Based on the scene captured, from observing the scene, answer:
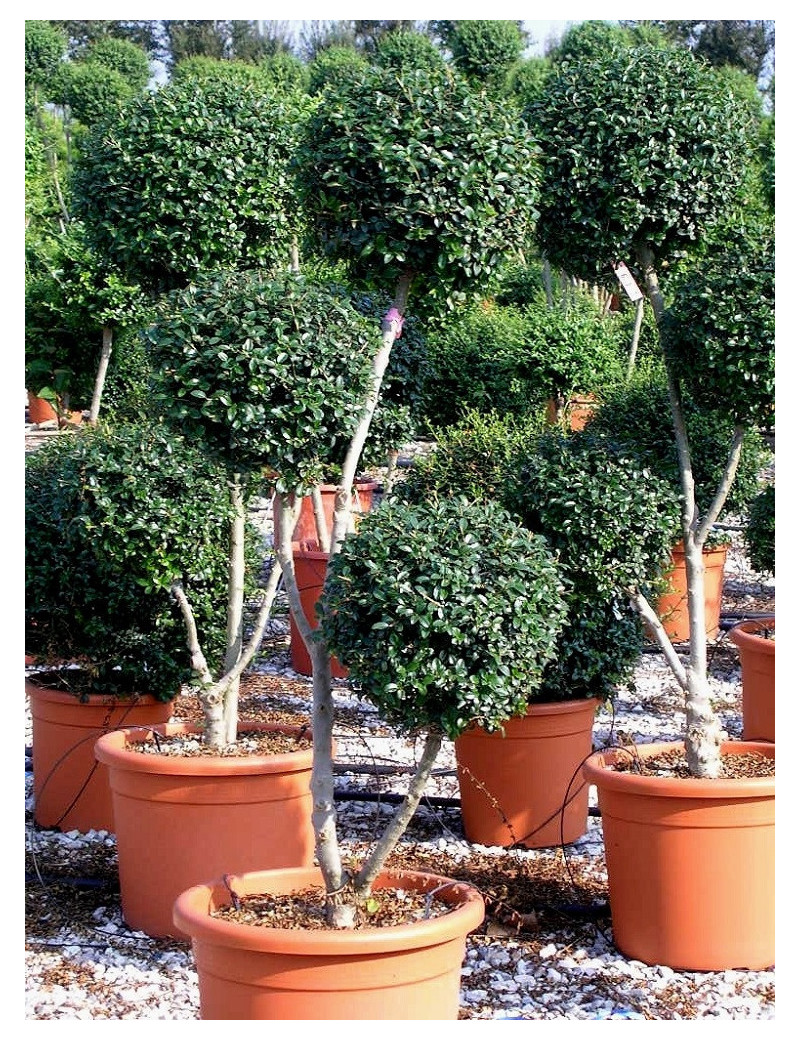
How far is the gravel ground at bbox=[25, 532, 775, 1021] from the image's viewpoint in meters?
3.44

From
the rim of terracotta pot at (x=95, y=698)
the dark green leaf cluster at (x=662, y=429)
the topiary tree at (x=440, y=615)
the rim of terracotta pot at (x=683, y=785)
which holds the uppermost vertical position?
the dark green leaf cluster at (x=662, y=429)

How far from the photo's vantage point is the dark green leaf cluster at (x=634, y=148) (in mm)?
3699

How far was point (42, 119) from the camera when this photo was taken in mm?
21312

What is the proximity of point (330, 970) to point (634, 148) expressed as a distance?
241 cm

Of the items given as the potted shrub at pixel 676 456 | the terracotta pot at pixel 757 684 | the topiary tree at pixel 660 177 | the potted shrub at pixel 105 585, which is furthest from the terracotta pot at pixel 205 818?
the terracotta pot at pixel 757 684

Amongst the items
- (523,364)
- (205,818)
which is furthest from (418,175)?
(523,364)

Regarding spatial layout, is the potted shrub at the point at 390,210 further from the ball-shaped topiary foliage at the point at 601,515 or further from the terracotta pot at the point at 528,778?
the terracotta pot at the point at 528,778

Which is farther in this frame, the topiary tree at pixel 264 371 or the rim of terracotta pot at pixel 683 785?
the rim of terracotta pot at pixel 683 785

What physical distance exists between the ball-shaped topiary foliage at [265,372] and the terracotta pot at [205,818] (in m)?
1.07

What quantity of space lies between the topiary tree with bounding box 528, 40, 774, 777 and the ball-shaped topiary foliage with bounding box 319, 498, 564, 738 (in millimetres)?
1061

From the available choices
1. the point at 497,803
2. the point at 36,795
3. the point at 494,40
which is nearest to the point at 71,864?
the point at 36,795

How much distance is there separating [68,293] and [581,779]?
6.84m

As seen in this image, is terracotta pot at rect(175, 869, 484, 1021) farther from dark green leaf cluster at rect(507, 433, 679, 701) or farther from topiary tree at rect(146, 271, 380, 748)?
dark green leaf cluster at rect(507, 433, 679, 701)
